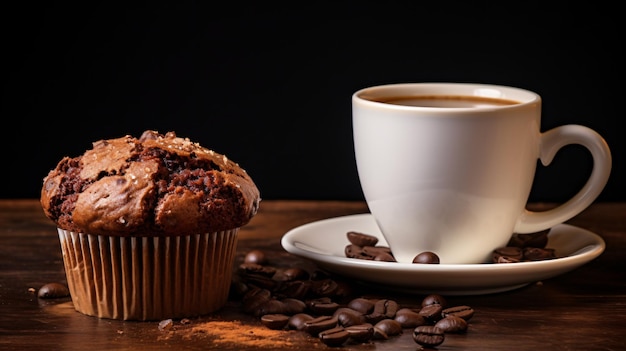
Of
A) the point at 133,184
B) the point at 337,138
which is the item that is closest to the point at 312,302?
the point at 133,184

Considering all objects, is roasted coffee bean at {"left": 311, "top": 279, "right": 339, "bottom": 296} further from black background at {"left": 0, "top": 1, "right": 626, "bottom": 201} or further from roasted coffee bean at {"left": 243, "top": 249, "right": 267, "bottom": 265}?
black background at {"left": 0, "top": 1, "right": 626, "bottom": 201}

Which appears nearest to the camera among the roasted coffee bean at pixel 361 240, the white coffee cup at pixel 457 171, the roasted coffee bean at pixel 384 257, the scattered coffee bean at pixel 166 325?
the scattered coffee bean at pixel 166 325

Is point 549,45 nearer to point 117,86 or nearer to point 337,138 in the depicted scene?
point 337,138

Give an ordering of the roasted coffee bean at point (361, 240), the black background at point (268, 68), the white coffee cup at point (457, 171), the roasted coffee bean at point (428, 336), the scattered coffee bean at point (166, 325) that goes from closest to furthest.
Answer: the roasted coffee bean at point (428, 336)
the scattered coffee bean at point (166, 325)
the white coffee cup at point (457, 171)
the roasted coffee bean at point (361, 240)
the black background at point (268, 68)

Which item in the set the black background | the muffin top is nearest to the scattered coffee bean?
the muffin top

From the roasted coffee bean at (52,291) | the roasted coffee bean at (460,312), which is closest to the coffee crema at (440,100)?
the roasted coffee bean at (460,312)

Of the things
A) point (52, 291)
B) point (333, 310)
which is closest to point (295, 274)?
point (333, 310)

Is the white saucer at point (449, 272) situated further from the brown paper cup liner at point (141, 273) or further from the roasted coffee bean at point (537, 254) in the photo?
the brown paper cup liner at point (141, 273)
